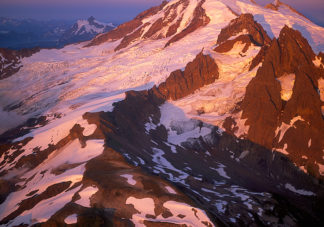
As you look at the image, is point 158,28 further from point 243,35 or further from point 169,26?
point 243,35

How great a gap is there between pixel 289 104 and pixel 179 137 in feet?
99.1

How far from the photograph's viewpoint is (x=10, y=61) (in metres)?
162

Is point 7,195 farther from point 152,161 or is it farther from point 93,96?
point 93,96

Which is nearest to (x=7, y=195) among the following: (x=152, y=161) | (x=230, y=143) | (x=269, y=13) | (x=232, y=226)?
(x=152, y=161)

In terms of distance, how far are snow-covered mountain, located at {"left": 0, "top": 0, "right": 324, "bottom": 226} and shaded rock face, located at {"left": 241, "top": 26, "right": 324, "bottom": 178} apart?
263 millimetres

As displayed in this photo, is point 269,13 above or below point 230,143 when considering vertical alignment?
above

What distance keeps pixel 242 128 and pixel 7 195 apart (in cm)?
5782

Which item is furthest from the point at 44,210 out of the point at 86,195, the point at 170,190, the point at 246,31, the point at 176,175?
the point at 246,31

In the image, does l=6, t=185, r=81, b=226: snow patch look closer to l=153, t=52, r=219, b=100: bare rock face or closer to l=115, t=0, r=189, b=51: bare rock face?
l=153, t=52, r=219, b=100: bare rock face

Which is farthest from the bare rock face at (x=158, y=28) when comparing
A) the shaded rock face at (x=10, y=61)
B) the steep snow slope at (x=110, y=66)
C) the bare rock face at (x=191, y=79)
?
the bare rock face at (x=191, y=79)

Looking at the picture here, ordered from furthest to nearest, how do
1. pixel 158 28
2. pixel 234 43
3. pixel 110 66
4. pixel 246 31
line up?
pixel 158 28, pixel 110 66, pixel 246 31, pixel 234 43

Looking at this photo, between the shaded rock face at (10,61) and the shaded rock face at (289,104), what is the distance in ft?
408

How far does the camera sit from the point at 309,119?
75.1 metres

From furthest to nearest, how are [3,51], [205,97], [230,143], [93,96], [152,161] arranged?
[3,51]
[93,96]
[205,97]
[230,143]
[152,161]
